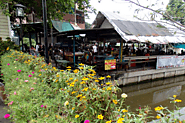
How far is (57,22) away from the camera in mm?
11625

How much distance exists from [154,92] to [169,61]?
3761mm

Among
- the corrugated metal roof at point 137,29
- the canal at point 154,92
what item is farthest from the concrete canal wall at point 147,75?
the corrugated metal roof at point 137,29

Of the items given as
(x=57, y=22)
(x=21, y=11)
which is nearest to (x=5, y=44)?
(x=21, y=11)

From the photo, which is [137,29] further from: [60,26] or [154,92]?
[60,26]

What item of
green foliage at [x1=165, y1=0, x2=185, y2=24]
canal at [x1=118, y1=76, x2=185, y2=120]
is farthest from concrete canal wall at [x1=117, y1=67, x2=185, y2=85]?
green foliage at [x1=165, y1=0, x2=185, y2=24]

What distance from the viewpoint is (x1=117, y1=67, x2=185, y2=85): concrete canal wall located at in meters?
9.66

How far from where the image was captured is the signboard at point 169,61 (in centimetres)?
1093

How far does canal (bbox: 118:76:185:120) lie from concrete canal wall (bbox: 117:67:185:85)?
39 centimetres

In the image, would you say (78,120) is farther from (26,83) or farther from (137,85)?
(137,85)

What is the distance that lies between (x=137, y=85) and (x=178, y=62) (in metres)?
5.28

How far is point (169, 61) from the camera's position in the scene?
1146 centimetres

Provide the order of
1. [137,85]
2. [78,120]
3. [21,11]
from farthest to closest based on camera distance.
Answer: [137,85]
[21,11]
[78,120]

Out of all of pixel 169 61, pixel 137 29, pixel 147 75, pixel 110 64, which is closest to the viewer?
pixel 110 64

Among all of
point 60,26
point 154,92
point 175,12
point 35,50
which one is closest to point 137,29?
point 154,92
